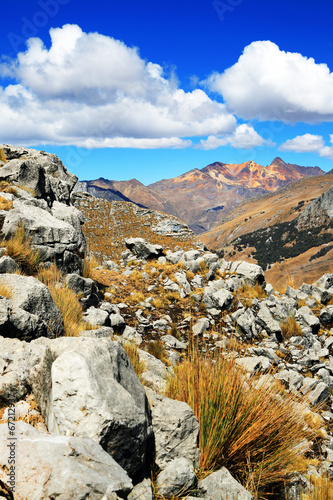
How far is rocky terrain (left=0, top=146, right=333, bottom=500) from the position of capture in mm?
1805

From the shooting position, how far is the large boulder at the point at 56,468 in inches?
61.3


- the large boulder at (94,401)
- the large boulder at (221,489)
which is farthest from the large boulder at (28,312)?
the large boulder at (221,489)

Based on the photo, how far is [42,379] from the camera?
246 centimetres

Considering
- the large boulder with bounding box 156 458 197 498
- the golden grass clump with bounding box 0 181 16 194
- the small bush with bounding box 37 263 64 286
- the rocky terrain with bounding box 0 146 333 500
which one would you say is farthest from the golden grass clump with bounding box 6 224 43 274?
the large boulder with bounding box 156 458 197 498

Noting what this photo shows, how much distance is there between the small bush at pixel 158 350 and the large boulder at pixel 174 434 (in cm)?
347

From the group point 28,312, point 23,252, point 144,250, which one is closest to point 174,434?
point 28,312

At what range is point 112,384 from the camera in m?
2.40

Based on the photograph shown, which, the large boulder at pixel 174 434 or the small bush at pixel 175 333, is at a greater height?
the large boulder at pixel 174 434

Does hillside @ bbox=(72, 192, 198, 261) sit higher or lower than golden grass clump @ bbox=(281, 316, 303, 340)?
higher

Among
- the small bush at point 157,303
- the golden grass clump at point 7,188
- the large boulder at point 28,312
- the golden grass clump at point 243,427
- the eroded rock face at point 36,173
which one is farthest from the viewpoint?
the small bush at point 157,303

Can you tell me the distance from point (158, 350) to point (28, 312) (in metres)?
3.70

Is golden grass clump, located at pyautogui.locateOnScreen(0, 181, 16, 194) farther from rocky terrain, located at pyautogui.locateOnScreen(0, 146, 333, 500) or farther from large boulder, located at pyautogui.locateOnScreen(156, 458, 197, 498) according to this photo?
large boulder, located at pyautogui.locateOnScreen(156, 458, 197, 498)

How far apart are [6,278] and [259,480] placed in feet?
11.8

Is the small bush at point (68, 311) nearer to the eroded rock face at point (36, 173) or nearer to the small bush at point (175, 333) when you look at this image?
the small bush at point (175, 333)
